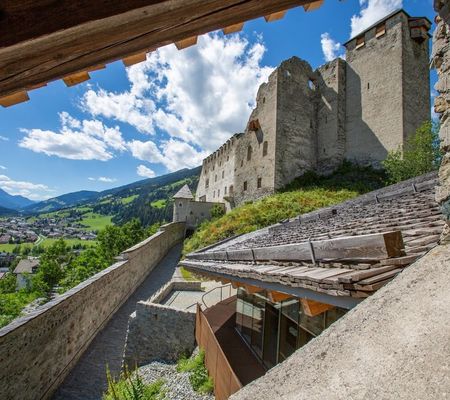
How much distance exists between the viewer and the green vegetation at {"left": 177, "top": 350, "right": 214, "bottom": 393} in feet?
19.3

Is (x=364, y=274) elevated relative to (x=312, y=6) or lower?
lower

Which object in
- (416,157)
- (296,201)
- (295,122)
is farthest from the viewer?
(295,122)

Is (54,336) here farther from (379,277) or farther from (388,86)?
(388,86)

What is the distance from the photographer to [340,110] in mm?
24047

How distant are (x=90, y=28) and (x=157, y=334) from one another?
9.08 meters

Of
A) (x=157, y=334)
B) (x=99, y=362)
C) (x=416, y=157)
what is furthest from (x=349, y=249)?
(x=416, y=157)

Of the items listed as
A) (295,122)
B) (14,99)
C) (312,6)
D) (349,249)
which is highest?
(295,122)

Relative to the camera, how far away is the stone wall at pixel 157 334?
8297mm

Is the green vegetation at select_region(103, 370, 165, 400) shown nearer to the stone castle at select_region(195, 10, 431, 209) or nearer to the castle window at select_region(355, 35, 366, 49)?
the stone castle at select_region(195, 10, 431, 209)

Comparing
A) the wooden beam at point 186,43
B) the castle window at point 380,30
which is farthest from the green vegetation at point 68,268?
Answer: the castle window at point 380,30

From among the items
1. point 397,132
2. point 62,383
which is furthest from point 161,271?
point 397,132

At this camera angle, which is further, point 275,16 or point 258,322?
point 258,322

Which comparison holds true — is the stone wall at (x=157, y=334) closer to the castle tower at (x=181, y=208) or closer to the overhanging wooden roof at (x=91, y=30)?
the overhanging wooden roof at (x=91, y=30)

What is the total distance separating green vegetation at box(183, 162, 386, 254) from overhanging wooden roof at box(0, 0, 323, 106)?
16.7m
